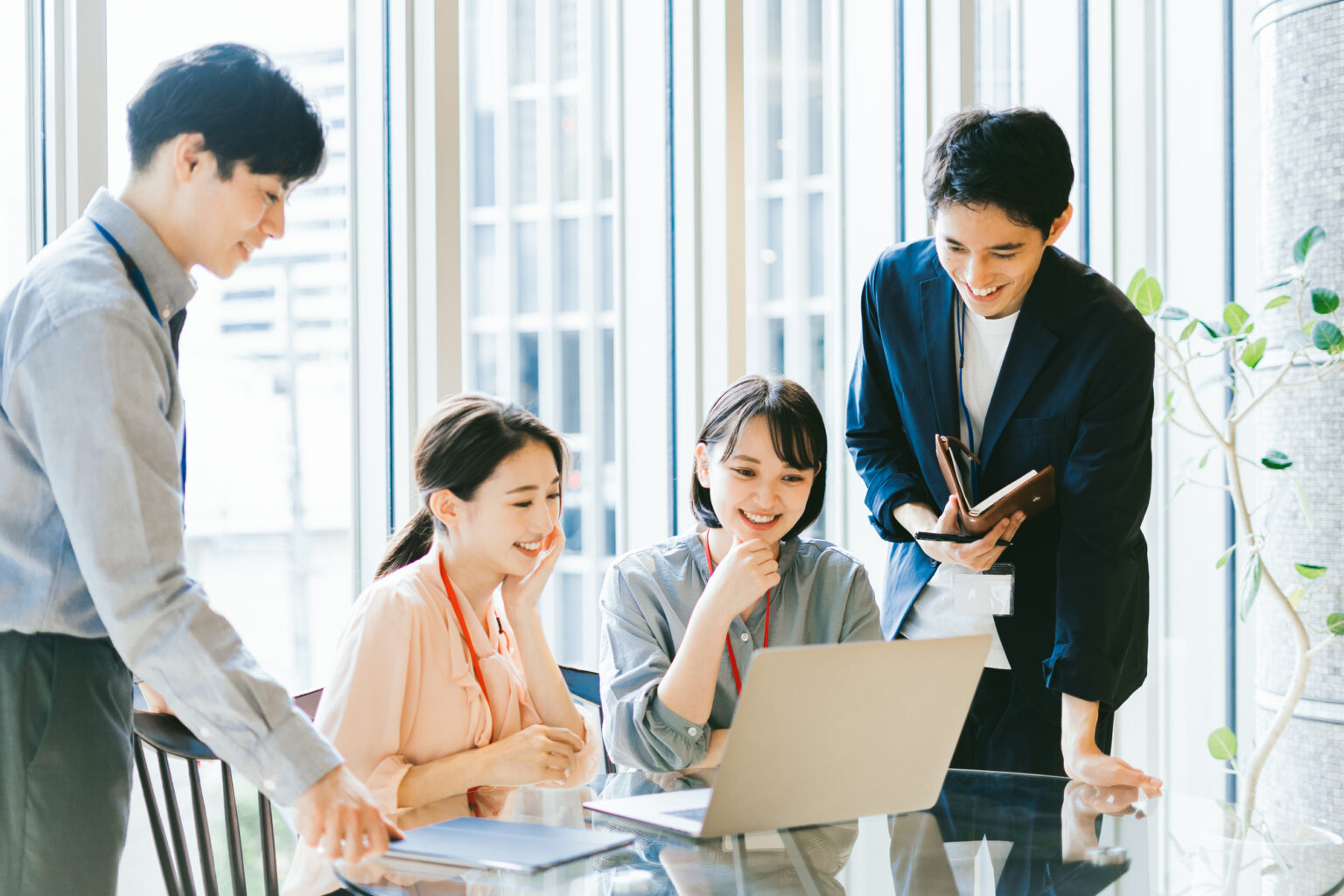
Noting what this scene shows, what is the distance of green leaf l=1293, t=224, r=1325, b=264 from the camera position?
262cm

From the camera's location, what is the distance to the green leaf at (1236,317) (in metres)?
2.79

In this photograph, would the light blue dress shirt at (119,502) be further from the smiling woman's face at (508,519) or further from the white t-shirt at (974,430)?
the white t-shirt at (974,430)

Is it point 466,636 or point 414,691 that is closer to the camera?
point 414,691

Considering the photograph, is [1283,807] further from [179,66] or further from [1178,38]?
[179,66]

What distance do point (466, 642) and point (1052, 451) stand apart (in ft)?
3.26

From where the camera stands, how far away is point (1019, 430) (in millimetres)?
1853

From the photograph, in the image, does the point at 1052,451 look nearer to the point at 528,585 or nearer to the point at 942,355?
the point at 942,355

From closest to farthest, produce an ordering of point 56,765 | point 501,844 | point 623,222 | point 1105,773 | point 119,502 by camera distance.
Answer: point 119,502 → point 56,765 → point 501,844 → point 1105,773 → point 623,222

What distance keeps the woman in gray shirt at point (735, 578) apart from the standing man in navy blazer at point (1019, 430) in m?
0.12

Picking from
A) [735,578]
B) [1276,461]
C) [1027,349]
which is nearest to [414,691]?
[735,578]

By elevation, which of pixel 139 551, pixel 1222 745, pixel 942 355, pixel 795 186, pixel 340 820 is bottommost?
pixel 1222 745

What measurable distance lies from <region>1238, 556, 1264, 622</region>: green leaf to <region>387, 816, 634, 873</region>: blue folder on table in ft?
6.88

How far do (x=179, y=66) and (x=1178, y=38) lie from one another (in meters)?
3.25

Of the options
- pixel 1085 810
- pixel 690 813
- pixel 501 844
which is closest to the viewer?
pixel 501 844
